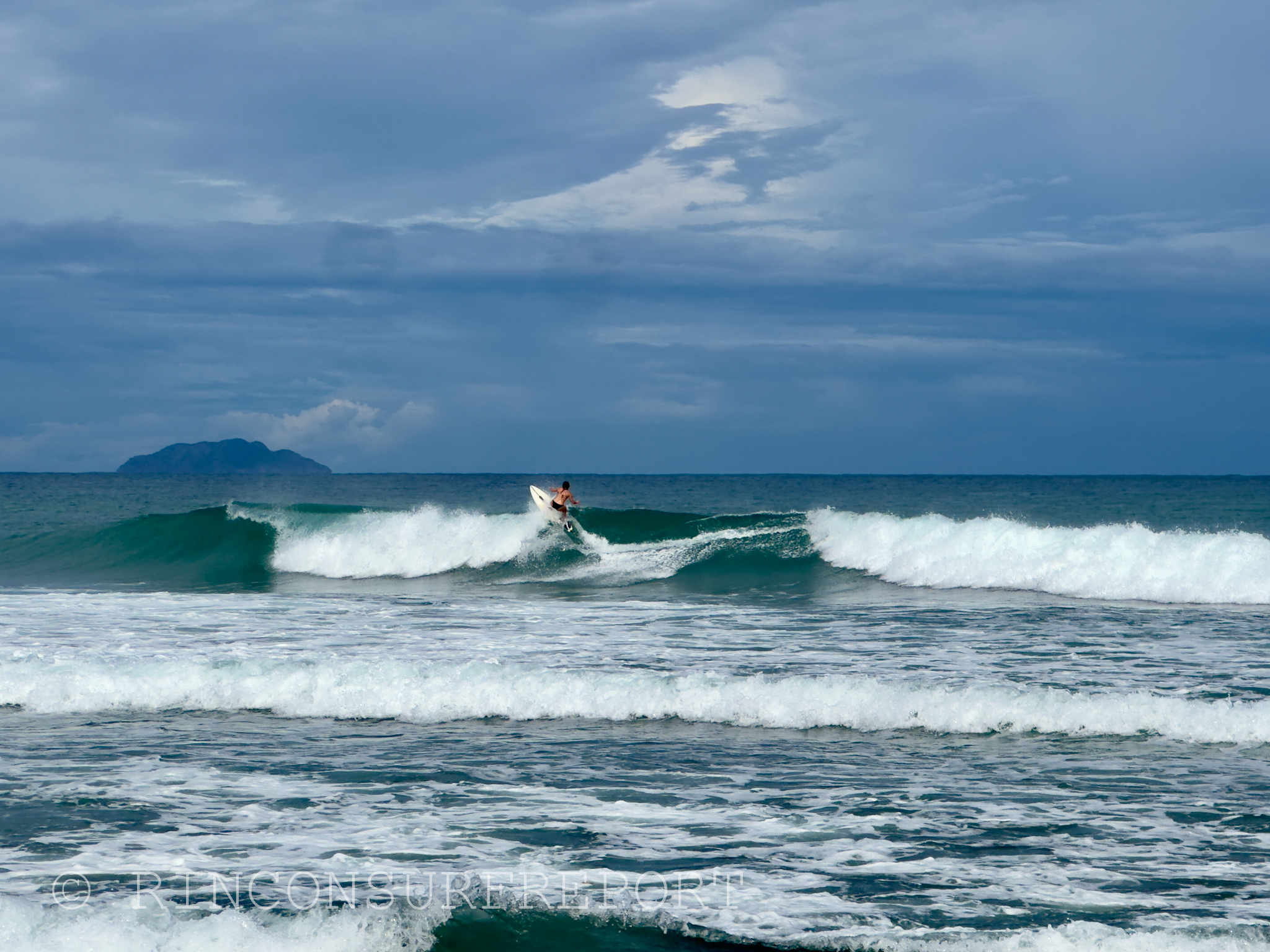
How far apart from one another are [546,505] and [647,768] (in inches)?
780

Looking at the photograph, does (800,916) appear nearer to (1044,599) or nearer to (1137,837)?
(1137,837)

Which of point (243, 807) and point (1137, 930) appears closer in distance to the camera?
point (1137, 930)

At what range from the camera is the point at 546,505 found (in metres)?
27.5

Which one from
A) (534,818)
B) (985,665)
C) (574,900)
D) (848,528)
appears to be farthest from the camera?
(848,528)

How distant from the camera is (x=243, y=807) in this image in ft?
22.6

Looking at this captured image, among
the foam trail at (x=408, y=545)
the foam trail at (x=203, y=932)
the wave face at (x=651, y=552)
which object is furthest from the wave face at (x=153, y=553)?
the foam trail at (x=203, y=932)

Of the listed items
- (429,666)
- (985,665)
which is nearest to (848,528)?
(985,665)

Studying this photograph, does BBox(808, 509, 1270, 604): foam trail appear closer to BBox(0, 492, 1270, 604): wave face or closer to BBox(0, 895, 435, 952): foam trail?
BBox(0, 492, 1270, 604): wave face

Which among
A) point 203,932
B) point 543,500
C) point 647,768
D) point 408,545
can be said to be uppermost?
point 543,500

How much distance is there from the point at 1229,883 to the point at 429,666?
7.57 meters

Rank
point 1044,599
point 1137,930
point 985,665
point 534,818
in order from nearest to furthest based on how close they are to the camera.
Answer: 1. point 1137,930
2. point 534,818
3. point 985,665
4. point 1044,599

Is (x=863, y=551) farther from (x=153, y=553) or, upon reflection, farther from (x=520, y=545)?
(x=153, y=553)

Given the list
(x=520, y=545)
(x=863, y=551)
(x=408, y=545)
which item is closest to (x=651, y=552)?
(x=520, y=545)

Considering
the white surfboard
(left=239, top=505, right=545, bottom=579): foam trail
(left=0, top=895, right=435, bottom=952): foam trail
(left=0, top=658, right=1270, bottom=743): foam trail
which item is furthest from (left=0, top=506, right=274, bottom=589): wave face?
(left=0, top=895, right=435, bottom=952): foam trail
